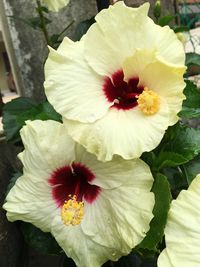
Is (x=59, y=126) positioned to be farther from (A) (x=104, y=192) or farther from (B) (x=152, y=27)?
(B) (x=152, y=27)

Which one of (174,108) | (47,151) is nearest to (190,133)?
(174,108)

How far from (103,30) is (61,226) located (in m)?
0.40

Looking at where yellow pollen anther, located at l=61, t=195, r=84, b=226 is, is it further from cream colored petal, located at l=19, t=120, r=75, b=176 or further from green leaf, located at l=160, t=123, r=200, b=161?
green leaf, located at l=160, t=123, r=200, b=161

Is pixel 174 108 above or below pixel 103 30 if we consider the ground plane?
below

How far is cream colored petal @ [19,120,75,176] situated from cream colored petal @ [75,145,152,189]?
0.03 metres

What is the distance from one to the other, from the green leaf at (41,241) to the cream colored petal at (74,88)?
0.45m

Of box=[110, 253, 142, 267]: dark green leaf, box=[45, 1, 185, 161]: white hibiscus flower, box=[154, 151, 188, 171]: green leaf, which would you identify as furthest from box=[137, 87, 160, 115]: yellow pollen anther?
box=[110, 253, 142, 267]: dark green leaf

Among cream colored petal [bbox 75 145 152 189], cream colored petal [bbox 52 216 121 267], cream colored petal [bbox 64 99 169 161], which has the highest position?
cream colored petal [bbox 64 99 169 161]

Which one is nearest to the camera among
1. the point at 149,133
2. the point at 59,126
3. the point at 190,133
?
the point at 149,133

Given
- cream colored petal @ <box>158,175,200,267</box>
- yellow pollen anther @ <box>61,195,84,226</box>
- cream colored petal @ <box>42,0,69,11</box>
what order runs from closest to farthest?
1. cream colored petal @ <box>158,175,200,267</box>
2. yellow pollen anther @ <box>61,195,84,226</box>
3. cream colored petal @ <box>42,0,69,11</box>

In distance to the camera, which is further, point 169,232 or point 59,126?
point 59,126

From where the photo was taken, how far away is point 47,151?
897 millimetres

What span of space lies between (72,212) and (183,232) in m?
0.22

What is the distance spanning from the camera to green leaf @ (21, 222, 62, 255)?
115 cm
